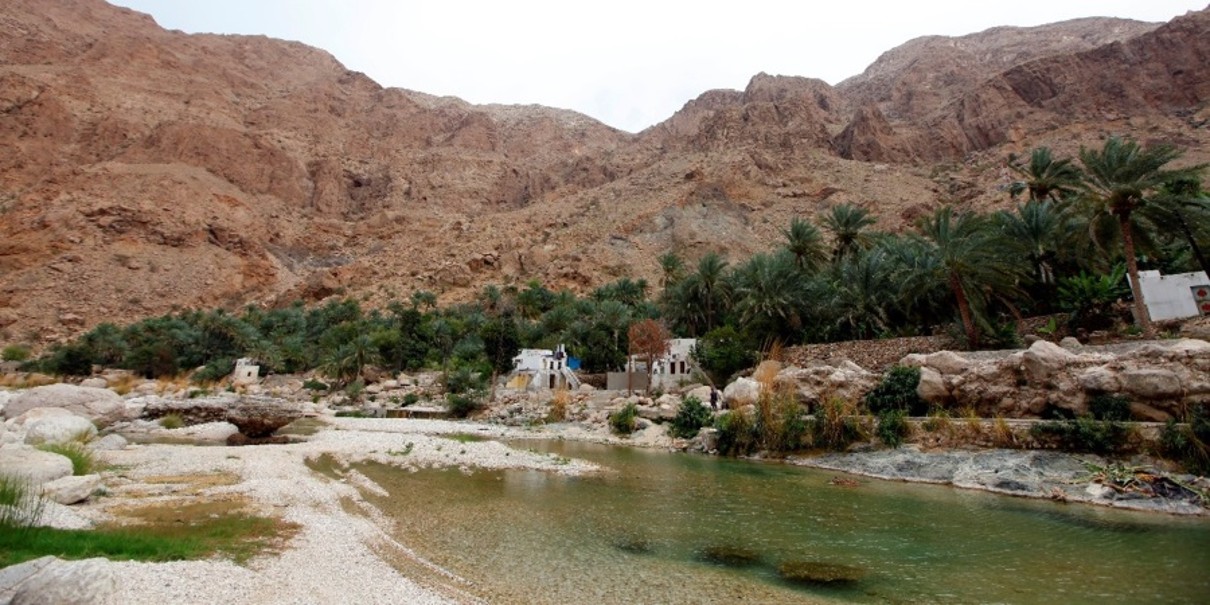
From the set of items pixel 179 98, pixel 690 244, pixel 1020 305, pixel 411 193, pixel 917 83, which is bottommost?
pixel 1020 305

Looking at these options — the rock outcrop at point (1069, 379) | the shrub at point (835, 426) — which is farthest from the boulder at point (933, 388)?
the shrub at point (835, 426)

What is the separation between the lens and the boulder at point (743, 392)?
2439 centimetres

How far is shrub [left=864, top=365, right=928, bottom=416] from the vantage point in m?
20.6

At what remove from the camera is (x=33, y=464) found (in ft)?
33.7

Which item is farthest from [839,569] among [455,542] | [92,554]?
[92,554]

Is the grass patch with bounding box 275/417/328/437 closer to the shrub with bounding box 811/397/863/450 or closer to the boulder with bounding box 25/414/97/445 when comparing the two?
the boulder with bounding box 25/414/97/445

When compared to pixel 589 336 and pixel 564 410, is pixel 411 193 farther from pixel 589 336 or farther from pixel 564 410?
pixel 564 410

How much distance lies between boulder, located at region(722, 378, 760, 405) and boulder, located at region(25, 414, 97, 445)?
20.4 meters

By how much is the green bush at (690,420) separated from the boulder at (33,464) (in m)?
19.2

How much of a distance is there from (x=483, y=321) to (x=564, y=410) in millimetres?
27369

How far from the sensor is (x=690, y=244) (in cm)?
8238

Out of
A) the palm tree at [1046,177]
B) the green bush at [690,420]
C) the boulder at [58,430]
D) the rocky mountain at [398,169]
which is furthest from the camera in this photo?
the rocky mountain at [398,169]

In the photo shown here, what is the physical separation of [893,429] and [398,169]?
12769 cm

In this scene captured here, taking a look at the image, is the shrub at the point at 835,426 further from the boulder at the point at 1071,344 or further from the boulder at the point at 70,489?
the boulder at the point at 70,489
